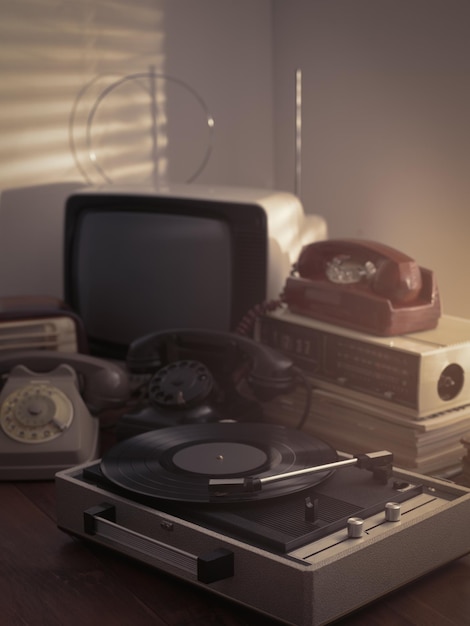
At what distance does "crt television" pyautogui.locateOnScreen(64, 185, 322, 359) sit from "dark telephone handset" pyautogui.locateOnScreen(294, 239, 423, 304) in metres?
0.06

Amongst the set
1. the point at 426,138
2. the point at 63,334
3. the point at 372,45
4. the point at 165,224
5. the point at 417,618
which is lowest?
the point at 417,618

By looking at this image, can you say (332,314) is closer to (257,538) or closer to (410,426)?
(410,426)

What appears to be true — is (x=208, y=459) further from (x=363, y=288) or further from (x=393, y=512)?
(x=363, y=288)

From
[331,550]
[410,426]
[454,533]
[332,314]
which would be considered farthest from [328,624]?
[332,314]

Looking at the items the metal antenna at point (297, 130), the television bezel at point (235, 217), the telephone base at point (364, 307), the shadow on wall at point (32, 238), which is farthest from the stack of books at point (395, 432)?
the shadow on wall at point (32, 238)

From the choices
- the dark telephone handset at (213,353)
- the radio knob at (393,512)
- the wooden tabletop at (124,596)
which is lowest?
the wooden tabletop at (124,596)

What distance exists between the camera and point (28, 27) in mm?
1869

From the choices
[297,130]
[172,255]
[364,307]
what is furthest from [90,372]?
[297,130]

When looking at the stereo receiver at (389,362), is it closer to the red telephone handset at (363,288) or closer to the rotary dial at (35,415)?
the red telephone handset at (363,288)

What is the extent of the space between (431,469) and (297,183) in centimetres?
79

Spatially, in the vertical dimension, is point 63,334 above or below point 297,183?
below

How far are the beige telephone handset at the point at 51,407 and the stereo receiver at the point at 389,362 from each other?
0.29 meters

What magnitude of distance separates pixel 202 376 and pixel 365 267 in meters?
0.30

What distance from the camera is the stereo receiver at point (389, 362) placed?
1.31 metres
